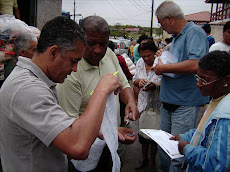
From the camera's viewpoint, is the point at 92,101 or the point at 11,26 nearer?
the point at 92,101

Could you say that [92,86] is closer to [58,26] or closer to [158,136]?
[58,26]

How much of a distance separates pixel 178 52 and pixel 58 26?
71.4 inches

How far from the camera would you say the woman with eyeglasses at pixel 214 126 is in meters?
1.53

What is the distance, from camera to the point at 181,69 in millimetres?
2422

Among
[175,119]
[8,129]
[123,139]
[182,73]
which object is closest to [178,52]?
[182,73]

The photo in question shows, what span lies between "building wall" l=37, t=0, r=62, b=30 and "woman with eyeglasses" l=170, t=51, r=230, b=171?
4.93m

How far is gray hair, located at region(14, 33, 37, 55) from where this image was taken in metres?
2.97

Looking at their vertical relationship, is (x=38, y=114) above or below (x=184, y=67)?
below

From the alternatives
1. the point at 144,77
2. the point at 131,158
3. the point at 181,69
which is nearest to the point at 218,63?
the point at 181,69

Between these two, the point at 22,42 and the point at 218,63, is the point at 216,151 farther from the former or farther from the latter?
the point at 22,42

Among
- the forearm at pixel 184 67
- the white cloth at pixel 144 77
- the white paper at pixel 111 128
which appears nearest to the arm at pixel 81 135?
the white paper at pixel 111 128

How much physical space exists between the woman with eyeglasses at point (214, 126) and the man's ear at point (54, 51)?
1.27 m

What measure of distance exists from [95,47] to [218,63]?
1075mm

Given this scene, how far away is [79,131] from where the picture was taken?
1.04 meters
